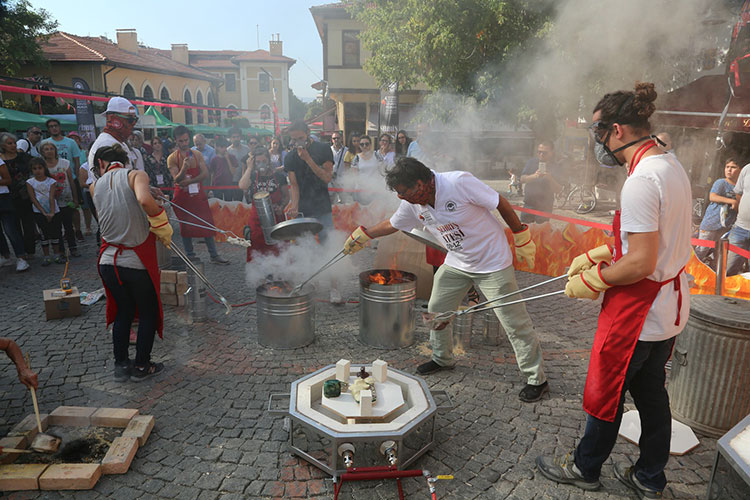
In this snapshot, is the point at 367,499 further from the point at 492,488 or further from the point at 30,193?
the point at 30,193

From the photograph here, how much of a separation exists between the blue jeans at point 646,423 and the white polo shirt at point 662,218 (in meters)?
0.15

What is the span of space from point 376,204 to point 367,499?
19.7ft

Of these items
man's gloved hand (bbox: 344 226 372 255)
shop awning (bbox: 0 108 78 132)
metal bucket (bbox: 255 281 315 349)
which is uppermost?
shop awning (bbox: 0 108 78 132)

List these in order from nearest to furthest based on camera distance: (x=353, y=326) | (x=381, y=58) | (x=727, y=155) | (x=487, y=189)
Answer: (x=487, y=189) < (x=353, y=326) < (x=727, y=155) < (x=381, y=58)

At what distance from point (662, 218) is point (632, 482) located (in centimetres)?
163

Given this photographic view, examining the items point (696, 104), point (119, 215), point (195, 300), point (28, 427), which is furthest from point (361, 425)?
point (696, 104)

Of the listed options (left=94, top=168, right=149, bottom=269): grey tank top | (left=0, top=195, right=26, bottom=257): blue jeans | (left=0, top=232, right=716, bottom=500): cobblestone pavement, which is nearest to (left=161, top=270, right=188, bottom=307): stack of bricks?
(left=0, top=232, right=716, bottom=500): cobblestone pavement

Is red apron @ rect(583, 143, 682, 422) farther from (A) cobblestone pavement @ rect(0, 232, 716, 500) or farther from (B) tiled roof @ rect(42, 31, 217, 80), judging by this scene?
(B) tiled roof @ rect(42, 31, 217, 80)

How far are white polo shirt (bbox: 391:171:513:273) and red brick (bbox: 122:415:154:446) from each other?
2544mm

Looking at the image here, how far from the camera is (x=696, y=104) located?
40.0 feet

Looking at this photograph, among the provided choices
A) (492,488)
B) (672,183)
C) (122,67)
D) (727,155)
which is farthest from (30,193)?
(122,67)

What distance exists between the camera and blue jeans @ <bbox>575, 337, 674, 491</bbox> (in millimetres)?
2576

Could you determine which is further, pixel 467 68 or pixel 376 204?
pixel 467 68

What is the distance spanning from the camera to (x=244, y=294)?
21.3 feet
